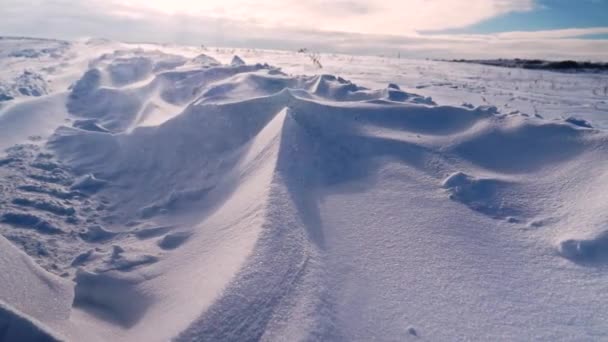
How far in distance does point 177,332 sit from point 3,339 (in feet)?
2.03

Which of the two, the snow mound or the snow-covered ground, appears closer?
the snow-covered ground

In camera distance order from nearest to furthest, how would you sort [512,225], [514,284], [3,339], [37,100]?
[3,339]
[514,284]
[512,225]
[37,100]

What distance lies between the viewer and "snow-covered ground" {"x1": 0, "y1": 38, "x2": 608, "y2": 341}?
198 centimetres

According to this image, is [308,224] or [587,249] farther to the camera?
[308,224]

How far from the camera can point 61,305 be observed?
229cm

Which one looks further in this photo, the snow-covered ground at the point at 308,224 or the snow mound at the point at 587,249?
the snow mound at the point at 587,249

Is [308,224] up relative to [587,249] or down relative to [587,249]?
down

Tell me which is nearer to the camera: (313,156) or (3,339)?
(3,339)

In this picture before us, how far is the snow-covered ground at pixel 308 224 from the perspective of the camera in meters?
1.98

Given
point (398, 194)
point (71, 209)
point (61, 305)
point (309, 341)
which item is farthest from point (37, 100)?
point (309, 341)

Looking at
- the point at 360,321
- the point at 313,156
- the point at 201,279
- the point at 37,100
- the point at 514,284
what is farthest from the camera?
the point at 37,100

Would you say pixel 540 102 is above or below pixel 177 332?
above

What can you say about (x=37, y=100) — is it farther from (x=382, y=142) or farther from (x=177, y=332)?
(x=177, y=332)

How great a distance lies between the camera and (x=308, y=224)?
270cm
